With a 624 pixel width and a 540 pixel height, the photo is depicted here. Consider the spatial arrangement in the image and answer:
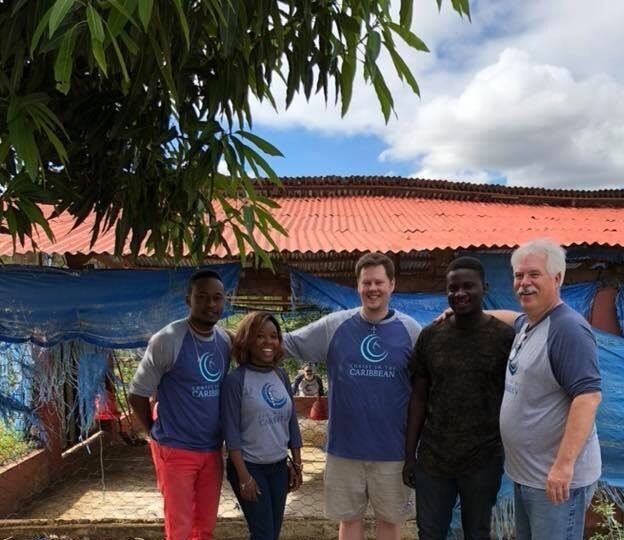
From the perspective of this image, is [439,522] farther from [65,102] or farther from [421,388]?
[65,102]

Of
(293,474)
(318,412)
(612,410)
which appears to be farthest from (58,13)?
(318,412)

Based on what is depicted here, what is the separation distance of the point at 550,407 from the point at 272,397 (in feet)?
3.89

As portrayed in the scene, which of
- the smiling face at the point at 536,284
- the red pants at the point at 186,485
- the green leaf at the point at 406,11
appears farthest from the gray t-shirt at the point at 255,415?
the green leaf at the point at 406,11

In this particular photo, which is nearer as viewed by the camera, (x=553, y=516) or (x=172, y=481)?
(x=553, y=516)

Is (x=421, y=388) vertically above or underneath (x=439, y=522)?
above

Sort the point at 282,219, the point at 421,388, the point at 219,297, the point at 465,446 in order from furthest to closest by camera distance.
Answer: the point at 282,219, the point at 219,297, the point at 421,388, the point at 465,446

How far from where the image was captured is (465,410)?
2.29m

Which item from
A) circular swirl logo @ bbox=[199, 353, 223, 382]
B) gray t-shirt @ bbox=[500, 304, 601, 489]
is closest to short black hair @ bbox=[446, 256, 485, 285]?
gray t-shirt @ bbox=[500, 304, 601, 489]

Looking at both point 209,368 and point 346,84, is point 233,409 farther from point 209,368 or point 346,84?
point 346,84

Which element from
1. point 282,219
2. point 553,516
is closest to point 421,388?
point 553,516

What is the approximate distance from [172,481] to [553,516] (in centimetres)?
163

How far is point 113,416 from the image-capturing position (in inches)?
247

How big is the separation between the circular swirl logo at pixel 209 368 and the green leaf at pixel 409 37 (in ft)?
5.47

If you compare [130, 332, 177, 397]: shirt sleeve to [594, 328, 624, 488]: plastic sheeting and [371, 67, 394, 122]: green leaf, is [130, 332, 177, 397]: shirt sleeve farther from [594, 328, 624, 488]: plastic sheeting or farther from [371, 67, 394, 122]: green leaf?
[594, 328, 624, 488]: plastic sheeting
